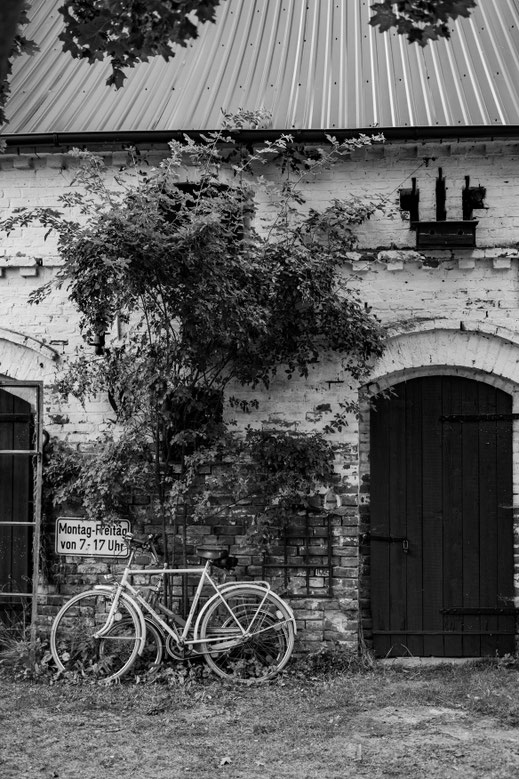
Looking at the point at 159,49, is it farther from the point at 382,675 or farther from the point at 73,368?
the point at 382,675

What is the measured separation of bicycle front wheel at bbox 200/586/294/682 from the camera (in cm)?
587

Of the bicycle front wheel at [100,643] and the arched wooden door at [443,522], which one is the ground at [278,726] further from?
the arched wooden door at [443,522]

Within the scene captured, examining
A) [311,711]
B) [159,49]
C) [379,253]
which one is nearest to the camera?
[159,49]

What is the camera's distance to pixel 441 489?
21.1 feet

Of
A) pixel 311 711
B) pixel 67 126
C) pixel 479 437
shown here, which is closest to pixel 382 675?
pixel 311 711

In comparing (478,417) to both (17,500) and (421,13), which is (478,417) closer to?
(421,13)

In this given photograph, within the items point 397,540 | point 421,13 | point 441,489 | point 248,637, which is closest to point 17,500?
point 248,637

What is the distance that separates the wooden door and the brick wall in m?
0.35

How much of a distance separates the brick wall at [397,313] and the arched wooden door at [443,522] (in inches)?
5.5

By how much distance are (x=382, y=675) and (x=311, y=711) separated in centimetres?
96

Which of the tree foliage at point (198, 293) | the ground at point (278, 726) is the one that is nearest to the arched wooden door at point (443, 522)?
the ground at point (278, 726)

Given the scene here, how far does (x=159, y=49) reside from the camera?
3.98 meters

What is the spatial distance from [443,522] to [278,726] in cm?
218

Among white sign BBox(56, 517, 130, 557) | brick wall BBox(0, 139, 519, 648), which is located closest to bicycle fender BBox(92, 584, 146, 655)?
white sign BBox(56, 517, 130, 557)
